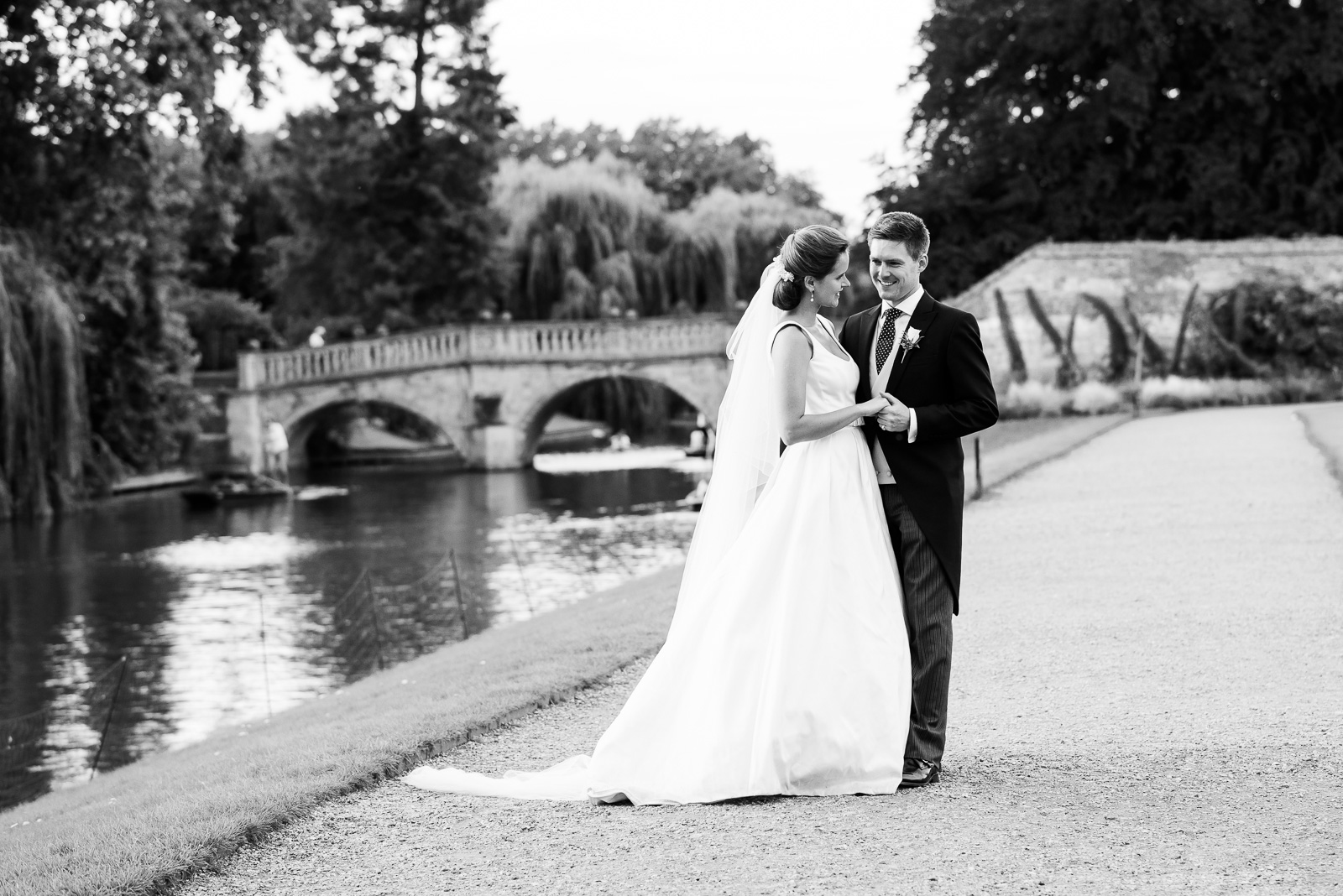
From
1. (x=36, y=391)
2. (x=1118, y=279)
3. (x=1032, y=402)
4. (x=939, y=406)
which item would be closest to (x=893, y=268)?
(x=939, y=406)

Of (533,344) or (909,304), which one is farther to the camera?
(533,344)

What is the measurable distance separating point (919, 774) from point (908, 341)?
1.45 m

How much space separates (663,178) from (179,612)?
152ft

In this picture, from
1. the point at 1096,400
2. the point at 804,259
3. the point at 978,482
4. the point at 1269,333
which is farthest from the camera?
the point at 1269,333

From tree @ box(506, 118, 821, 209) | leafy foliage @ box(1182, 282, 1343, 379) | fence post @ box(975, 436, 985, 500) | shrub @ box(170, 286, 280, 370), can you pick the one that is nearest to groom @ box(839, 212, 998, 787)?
fence post @ box(975, 436, 985, 500)

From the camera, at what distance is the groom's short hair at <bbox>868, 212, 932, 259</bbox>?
5.41 meters

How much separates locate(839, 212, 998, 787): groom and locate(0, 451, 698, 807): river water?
6177 millimetres

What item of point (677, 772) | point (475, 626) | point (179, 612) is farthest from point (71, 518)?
point (677, 772)

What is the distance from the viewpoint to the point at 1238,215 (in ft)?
123

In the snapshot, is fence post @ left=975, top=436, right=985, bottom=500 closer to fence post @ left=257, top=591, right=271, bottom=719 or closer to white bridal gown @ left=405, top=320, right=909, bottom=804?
fence post @ left=257, top=591, right=271, bottom=719

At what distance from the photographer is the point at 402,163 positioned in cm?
4072

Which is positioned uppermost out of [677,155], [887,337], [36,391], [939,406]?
[677,155]

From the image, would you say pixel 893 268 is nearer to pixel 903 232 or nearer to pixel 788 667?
pixel 903 232

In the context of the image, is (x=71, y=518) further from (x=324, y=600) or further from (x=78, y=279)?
(x=324, y=600)
